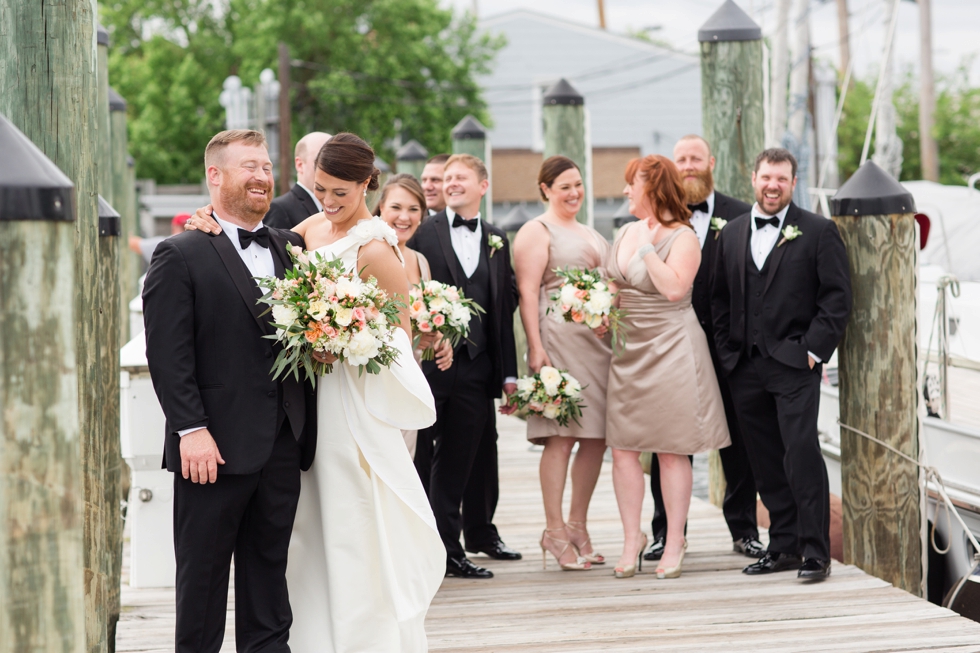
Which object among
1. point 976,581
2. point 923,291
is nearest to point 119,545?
point 976,581

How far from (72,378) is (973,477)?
557cm

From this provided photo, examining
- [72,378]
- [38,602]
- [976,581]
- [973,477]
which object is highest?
[72,378]

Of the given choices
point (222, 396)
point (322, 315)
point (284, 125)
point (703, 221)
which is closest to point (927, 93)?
point (284, 125)

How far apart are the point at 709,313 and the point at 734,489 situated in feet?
3.35

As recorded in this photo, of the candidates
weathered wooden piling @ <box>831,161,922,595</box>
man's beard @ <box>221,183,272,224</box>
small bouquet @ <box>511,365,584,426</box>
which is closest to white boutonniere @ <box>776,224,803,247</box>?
weathered wooden piling @ <box>831,161,922,595</box>

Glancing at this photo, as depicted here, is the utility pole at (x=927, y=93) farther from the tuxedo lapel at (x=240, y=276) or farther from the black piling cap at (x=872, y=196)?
the tuxedo lapel at (x=240, y=276)

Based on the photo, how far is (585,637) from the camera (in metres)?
4.74

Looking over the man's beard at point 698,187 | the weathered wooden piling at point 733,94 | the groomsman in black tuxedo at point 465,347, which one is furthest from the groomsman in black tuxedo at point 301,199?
the weathered wooden piling at point 733,94

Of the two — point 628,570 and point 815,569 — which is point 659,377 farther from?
point 815,569

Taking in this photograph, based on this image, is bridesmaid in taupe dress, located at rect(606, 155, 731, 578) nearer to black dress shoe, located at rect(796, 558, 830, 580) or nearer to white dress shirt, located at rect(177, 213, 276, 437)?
black dress shoe, located at rect(796, 558, 830, 580)

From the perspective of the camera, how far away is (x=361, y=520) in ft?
13.4

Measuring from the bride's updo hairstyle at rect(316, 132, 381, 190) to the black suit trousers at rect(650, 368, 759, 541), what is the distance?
9.11 ft

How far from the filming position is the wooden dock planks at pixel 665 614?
15.2ft

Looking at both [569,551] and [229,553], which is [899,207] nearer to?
[569,551]
